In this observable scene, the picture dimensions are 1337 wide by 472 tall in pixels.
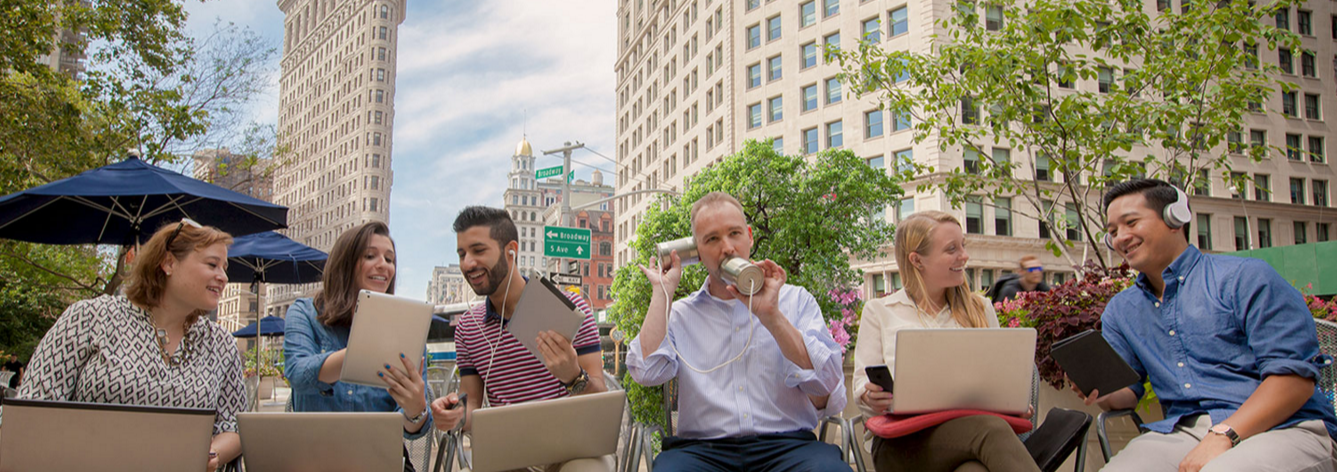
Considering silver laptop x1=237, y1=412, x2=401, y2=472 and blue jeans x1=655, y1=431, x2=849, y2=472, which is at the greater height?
silver laptop x1=237, y1=412, x2=401, y2=472

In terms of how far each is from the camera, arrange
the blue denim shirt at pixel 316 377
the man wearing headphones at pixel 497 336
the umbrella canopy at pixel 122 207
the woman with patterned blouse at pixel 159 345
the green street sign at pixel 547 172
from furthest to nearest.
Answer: the green street sign at pixel 547 172 < the umbrella canopy at pixel 122 207 < the man wearing headphones at pixel 497 336 < the blue denim shirt at pixel 316 377 < the woman with patterned blouse at pixel 159 345

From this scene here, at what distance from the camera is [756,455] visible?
280 cm

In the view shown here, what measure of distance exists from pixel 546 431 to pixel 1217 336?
2333 millimetres

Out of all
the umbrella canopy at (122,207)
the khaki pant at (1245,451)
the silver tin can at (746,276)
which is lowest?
the khaki pant at (1245,451)

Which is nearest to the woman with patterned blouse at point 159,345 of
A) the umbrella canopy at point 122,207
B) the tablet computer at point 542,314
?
the tablet computer at point 542,314

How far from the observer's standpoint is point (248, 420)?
2.23m

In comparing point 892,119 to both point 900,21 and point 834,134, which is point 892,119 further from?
point 900,21

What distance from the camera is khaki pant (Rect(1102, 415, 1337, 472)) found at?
2254 mm

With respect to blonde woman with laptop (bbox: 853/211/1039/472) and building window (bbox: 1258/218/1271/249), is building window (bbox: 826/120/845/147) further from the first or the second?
blonde woman with laptop (bbox: 853/211/1039/472)

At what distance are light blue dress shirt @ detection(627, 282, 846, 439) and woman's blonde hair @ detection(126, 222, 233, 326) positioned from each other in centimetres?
164

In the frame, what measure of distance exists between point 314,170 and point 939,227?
4347 inches

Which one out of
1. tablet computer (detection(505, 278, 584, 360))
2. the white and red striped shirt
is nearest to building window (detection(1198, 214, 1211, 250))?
the white and red striped shirt

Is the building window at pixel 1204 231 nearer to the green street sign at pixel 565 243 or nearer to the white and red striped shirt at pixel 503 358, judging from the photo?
the green street sign at pixel 565 243

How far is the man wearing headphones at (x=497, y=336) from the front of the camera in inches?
118
